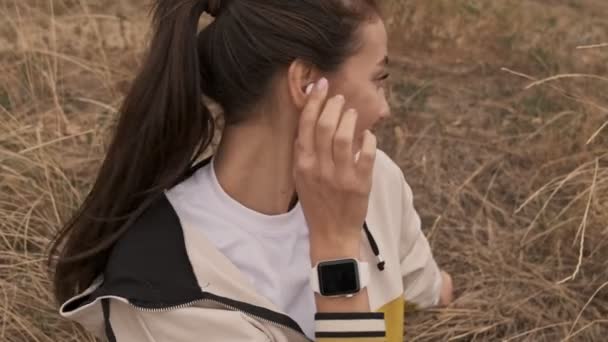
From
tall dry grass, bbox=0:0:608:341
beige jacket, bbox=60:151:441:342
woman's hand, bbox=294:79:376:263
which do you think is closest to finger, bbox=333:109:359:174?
woman's hand, bbox=294:79:376:263

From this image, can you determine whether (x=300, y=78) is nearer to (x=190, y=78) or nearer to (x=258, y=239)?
(x=190, y=78)

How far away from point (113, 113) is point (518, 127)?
145cm

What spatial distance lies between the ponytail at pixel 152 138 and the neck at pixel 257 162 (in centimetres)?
6

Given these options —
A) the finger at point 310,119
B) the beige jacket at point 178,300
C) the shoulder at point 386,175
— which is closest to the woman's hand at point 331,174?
the finger at point 310,119

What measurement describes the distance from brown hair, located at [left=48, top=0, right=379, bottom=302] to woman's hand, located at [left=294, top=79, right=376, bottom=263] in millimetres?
94

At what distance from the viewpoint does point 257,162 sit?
142 cm

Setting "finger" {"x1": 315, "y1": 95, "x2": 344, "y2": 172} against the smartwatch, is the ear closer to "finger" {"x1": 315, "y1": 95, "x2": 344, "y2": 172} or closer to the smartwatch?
"finger" {"x1": 315, "y1": 95, "x2": 344, "y2": 172}

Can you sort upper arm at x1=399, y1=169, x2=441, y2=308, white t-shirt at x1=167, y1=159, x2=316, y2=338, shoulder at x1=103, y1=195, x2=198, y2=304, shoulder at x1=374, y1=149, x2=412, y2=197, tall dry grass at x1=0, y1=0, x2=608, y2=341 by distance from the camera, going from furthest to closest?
tall dry grass at x1=0, y1=0, x2=608, y2=341
upper arm at x1=399, y1=169, x2=441, y2=308
shoulder at x1=374, y1=149, x2=412, y2=197
white t-shirt at x1=167, y1=159, x2=316, y2=338
shoulder at x1=103, y1=195, x2=198, y2=304

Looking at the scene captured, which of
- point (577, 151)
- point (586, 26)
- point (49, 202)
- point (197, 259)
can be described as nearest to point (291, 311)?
point (197, 259)

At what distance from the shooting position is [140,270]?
1.29 metres

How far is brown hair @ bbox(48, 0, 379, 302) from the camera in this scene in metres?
1.33

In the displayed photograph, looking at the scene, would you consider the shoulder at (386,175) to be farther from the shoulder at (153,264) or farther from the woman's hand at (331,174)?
the shoulder at (153,264)

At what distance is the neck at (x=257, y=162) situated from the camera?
4.61 ft

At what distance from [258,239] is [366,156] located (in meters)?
0.26
